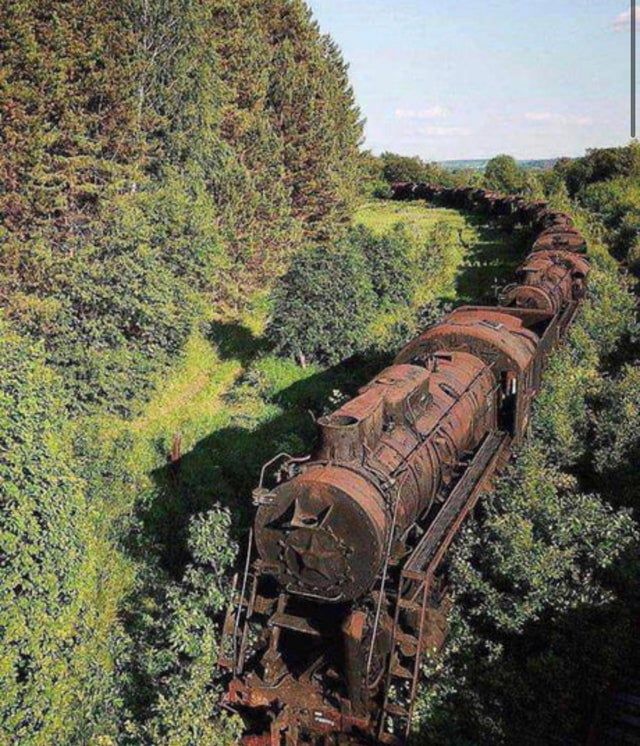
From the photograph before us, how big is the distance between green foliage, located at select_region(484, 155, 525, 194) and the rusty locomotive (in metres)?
59.9

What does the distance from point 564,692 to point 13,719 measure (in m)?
7.64

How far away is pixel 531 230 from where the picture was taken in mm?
38906

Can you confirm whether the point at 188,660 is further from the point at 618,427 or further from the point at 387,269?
the point at 387,269

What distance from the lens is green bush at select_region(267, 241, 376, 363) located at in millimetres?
22688

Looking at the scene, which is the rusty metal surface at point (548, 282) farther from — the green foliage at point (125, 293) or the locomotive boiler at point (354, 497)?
the locomotive boiler at point (354, 497)

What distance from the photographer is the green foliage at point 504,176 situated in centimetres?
6706

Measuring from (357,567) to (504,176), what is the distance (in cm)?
6638

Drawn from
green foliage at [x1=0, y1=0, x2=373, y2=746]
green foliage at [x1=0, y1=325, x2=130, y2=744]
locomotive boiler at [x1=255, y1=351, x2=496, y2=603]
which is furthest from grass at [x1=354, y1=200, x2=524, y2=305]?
green foliage at [x1=0, y1=325, x2=130, y2=744]

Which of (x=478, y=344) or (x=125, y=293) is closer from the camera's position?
(x=478, y=344)

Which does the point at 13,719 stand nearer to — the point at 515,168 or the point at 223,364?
the point at 223,364

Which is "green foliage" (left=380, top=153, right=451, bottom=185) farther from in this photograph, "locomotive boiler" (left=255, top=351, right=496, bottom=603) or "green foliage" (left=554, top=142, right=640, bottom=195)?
"locomotive boiler" (left=255, top=351, right=496, bottom=603)

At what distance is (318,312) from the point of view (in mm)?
22734

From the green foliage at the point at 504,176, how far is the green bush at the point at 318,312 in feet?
155

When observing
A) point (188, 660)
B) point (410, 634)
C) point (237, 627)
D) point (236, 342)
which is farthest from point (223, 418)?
point (410, 634)
